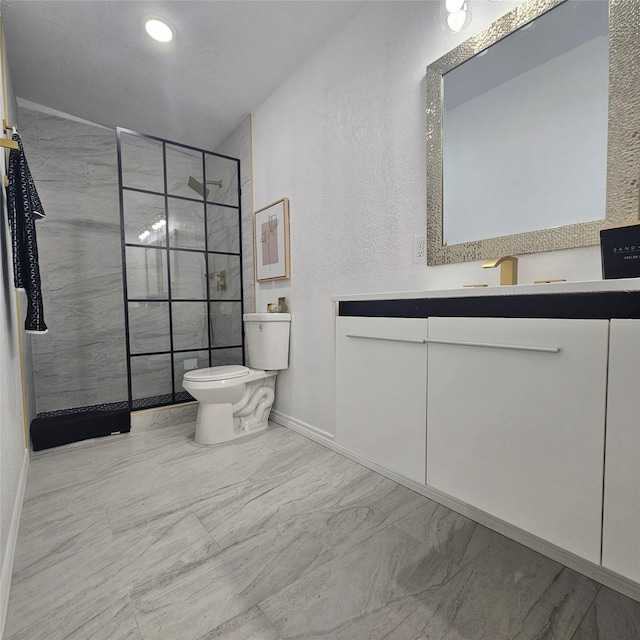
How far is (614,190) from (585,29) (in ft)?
1.84

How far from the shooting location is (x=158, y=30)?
191 cm

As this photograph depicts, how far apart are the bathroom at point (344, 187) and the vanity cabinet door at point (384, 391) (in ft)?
1.66

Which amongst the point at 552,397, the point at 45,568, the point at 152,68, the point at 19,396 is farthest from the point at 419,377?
the point at 152,68

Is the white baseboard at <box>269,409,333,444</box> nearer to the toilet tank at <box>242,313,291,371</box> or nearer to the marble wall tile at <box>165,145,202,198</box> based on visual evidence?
the toilet tank at <box>242,313,291,371</box>

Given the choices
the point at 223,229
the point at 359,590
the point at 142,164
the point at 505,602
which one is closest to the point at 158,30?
the point at 142,164

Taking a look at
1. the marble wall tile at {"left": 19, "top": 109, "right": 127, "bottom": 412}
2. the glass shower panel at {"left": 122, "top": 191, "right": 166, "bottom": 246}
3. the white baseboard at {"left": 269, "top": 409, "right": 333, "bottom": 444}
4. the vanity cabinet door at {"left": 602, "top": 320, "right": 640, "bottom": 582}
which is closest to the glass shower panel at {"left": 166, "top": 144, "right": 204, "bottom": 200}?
the glass shower panel at {"left": 122, "top": 191, "right": 166, "bottom": 246}

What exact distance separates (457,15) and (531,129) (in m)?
0.61

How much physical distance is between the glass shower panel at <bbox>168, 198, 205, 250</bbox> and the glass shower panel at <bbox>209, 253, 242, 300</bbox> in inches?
6.8

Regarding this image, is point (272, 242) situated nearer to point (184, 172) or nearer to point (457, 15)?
point (184, 172)

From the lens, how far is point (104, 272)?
2953 millimetres

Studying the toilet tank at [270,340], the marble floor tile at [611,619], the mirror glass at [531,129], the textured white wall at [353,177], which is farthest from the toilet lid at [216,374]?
the marble floor tile at [611,619]

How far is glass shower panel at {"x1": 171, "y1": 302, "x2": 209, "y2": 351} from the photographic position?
105 inches

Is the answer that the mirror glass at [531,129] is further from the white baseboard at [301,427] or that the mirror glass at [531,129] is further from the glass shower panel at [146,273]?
the glass shower panel at [146,273]

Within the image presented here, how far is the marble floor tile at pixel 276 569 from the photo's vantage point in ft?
2.99
